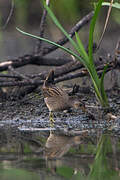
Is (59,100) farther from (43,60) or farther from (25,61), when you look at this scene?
(43,60)

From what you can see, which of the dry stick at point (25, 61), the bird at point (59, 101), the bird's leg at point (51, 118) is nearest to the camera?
the bird's leg at point (51, 118)

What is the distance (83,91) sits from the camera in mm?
7496

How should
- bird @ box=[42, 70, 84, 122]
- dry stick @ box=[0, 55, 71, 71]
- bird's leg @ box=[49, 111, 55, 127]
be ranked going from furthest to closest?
dry stick @ box=[0, 55, 71, 71]
bird @ box=[42, 70, 84, 122]
bird's leg @ box=[49, 111, 55, 127]

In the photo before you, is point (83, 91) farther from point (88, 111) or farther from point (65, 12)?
point (65, 12)

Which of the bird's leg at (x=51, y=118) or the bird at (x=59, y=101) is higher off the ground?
the bird at (x=59, y=101)

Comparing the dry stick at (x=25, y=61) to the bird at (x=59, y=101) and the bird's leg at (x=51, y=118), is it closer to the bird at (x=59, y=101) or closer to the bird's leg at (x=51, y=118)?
the bird at (x=59, y=101)

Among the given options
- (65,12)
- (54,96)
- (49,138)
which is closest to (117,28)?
(65,12)

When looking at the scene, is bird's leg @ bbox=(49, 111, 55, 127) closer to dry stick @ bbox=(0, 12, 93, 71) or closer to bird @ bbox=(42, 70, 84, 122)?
→ bird @ bbox=(42, 70, 84, 122)

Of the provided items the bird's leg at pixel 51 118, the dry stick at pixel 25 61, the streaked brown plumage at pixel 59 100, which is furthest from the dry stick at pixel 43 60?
the bird's leg at pixel 51 118

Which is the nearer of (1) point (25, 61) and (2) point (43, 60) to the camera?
(1) point (25, 61)

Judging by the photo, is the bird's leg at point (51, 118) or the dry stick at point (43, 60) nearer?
the bird's leg at point (51, 118)

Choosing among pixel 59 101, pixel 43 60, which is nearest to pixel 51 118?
pixel 59 101

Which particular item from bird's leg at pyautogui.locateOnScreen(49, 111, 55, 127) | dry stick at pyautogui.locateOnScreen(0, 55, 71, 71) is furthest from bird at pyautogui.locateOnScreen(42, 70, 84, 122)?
dry stick at pyautogui.locateOnScreen(0, 55, 71, 71)

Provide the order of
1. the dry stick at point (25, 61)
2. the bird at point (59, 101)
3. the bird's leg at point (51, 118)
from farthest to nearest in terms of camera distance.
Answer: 1. the dry stick at point (25, 61)
2. the bird at point (59, 101)
3. the bird's leg at point (51, 118)
